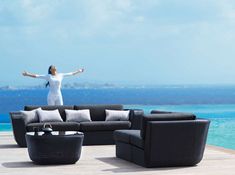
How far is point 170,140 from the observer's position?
9164mm

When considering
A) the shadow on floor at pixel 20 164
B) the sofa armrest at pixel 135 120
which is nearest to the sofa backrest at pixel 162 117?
A: the shadow on floor at pixel 20 164

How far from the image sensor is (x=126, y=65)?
63.5 meters

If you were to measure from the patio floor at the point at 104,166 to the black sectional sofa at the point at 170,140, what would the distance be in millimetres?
131

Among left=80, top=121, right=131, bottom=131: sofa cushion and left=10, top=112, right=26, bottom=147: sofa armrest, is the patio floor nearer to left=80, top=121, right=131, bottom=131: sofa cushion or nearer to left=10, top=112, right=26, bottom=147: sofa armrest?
left=10, top=112, right=26, bottom=147: sofa armrest

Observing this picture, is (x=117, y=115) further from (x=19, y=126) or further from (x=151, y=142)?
(x=151, y=142)

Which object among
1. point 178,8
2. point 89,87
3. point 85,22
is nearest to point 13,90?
point 89,87

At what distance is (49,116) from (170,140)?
3429mm

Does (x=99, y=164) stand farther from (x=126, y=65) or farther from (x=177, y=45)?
(x=126, y=65)

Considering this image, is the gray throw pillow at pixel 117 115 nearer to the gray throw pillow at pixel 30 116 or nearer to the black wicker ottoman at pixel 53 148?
the gray throw pillow at pixel 30 116

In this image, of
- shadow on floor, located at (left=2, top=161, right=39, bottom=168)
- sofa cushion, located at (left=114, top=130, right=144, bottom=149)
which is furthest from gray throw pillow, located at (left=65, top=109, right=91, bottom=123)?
shadow on floor, located at (left=2, top=161, right=39, bottom=168)

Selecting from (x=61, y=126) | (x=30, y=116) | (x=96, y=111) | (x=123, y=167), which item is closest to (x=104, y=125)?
(x=96, y=111)

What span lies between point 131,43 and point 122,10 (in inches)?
117

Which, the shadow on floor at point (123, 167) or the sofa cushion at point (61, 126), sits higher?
the sofa cushion at point (61, 126)

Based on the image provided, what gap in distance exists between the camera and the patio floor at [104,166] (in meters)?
8.83
